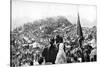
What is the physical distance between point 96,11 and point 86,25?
265 millimetres

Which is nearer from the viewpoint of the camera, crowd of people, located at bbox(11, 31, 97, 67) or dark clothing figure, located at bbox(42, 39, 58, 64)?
crowd of people, located at bbox(11, 31, 97, 67)

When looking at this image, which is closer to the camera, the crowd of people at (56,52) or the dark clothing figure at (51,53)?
the crowd of people at (56,52)

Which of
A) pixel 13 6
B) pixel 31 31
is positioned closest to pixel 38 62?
pixel 31 31

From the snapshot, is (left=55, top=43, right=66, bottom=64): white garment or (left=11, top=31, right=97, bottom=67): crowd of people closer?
(left=11, top=31, right=97, bottom=67): crowd of people

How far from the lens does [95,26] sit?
257 cm

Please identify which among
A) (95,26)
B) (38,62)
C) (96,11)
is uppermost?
(96,11)

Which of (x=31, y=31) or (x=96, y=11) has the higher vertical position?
(x=96, y=11)

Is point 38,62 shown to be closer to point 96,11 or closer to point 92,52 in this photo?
point 92,52

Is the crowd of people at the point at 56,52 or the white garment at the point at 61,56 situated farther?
the white garment at the point at 61,56
